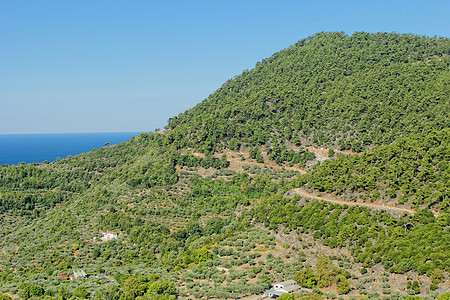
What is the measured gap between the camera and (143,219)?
66562 millimetres

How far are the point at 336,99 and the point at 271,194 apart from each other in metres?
34.7

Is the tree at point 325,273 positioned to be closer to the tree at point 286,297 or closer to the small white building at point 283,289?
the small white building at point 283,289

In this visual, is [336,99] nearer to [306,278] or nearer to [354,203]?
[354,203]

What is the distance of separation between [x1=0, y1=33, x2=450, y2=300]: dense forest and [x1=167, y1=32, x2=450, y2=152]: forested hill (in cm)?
40

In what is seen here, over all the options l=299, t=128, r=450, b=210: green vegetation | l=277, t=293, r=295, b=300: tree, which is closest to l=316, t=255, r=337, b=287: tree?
l=277, t=293, r=295, b=300: tree

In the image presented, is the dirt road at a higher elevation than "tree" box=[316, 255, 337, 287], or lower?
higher

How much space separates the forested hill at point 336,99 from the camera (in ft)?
263

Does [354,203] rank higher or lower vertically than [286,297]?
higher

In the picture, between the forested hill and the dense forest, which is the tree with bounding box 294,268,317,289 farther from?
the forested hill

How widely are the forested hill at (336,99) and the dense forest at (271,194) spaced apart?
0.40 metres

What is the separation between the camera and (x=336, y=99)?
92812 millimetres

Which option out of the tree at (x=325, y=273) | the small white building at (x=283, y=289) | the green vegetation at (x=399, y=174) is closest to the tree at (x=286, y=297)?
the small white building at (x=283, y=289)

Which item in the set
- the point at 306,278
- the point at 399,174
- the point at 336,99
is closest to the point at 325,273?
the point at 306,278

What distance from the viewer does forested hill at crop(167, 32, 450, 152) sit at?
80.3 metres
